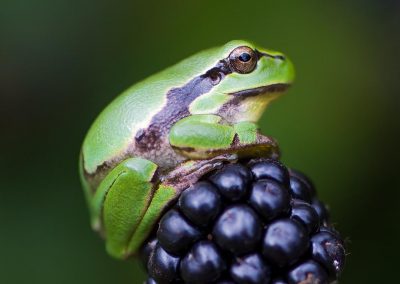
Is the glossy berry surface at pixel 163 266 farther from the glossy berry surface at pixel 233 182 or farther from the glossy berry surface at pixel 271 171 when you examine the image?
the glossy berry surface at pixel 271 171

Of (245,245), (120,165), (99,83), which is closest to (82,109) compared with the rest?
(99,83)

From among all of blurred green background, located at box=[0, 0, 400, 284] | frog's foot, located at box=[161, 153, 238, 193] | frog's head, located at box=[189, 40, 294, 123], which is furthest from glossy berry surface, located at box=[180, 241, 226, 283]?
blurred green background, located at box=[0, 0, 400, 284]

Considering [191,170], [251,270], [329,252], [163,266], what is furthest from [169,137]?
[329,252]

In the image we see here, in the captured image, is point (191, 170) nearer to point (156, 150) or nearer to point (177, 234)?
point (156, 150)

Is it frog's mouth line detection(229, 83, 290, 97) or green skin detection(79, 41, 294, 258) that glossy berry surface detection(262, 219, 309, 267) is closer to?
green skin detection(79, 41, 294, 258)

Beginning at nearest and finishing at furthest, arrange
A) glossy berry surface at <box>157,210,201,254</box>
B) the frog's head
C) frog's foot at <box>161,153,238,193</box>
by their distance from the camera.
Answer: glossy berry surface at <box>157,210,201,254</box> < frog's foot at <box>161,153,238,193</box> < the frog's head

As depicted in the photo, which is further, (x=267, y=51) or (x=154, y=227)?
(x=267, y=51)

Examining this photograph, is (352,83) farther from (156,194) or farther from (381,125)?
(156,194)
